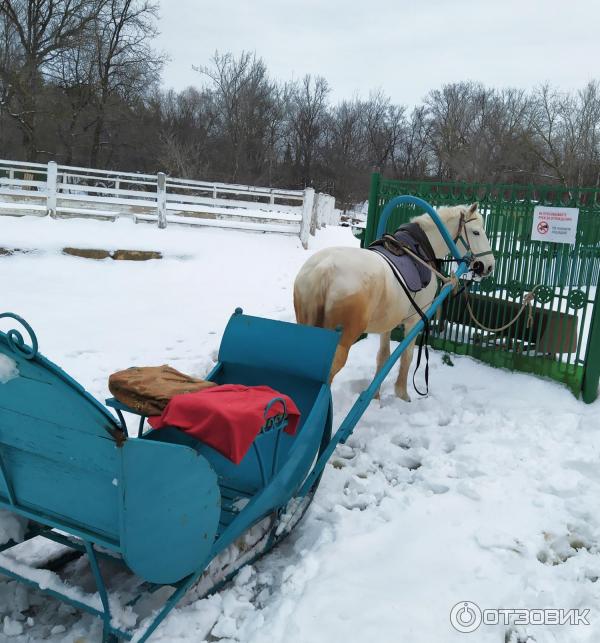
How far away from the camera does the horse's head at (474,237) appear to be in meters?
5.29

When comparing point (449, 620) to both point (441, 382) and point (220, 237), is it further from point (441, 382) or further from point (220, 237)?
point (220, 237)

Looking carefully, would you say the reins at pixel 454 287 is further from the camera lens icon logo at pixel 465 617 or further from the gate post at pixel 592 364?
the camera lens icon logo at pixel 465 617

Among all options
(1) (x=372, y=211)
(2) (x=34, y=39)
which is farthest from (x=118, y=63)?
(1) (x=372, y=211)

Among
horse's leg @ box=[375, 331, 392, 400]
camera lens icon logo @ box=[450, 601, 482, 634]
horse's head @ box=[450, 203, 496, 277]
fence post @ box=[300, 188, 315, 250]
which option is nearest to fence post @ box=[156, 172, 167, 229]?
fence post @ box=[300, 188, 315, 250]

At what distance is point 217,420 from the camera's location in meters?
2.30

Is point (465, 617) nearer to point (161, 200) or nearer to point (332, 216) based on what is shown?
point (161, 200)

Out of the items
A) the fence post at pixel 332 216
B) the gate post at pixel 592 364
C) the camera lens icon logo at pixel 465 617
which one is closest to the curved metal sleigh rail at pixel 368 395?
the camera lens icon logo at pixel 465 617

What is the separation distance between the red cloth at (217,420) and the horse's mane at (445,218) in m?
3.42

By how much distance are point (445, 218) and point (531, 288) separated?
1.22 m

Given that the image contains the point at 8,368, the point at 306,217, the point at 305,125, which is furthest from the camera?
the point at 305,125

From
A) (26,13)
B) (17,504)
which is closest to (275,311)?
(17,504)

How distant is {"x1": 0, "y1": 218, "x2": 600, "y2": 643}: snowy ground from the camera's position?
249cm

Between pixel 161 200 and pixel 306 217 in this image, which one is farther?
pixel 306 217

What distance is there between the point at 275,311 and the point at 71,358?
3.64m
